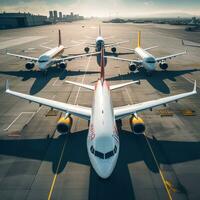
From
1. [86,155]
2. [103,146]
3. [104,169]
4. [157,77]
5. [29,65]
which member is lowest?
[157,77]

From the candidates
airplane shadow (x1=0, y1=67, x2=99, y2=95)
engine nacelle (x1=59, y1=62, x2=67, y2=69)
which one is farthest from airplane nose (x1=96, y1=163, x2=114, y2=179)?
engine nacelle (x1=59, y1=62, x2=67, y2=69)

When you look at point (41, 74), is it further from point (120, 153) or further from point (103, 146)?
point (103, 146)

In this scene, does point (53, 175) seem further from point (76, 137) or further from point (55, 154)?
point (76, 137)

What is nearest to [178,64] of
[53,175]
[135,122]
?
[135,122]

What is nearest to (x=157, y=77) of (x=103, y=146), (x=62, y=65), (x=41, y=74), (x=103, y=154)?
(x=62, y=65)

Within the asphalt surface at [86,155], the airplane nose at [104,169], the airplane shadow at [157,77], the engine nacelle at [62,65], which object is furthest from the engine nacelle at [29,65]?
the airplane nose at [104,169]

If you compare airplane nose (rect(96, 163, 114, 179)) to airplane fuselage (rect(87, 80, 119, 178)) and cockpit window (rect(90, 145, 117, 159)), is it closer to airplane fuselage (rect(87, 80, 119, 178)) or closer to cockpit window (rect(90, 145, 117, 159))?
airplane fuselage (rect(87, 80, 119, 178))

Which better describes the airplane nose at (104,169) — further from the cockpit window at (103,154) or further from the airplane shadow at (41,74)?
the airplane shadow at (41,74)
